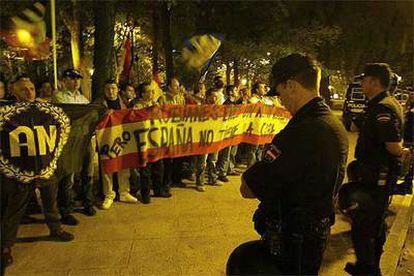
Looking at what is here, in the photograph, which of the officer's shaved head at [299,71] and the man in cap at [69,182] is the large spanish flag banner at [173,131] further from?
the officer's shaved head at [299,71]

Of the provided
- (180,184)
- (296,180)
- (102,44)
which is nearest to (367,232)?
Answer: (296,180)

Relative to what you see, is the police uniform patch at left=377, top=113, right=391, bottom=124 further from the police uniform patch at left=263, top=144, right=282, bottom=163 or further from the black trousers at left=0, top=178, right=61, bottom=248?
the black trousers at left=0, top=178, right=61, bottom=248

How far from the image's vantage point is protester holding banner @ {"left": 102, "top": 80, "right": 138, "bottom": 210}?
627 centimetres

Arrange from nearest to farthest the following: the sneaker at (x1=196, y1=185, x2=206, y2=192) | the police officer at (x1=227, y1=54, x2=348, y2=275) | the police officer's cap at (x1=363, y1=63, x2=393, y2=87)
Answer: the police officer at (x1=227, y1=54, x2=348, y2=275) < the police officer's cap at (x1=363, y1=63, x2=393, y2=87) < the sneaker at (x1=196, y1=185, x2=206, y2=192)

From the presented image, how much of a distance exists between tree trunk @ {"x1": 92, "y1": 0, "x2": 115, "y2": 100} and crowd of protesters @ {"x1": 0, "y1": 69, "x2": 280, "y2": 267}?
1015 millimetres

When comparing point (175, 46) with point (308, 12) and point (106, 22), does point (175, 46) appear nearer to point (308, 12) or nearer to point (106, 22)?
point (308, 12)

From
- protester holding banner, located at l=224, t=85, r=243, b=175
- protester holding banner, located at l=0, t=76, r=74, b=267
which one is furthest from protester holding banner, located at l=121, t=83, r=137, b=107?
protester holding banner, located at l=0, t=76, r=74, b=267

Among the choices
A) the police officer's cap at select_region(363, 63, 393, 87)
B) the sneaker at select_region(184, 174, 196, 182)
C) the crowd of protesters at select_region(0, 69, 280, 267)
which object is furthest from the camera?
the sneaker at select_region(184, 174, 196, 182)

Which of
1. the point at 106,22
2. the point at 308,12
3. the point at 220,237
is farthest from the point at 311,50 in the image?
the point at 220,237

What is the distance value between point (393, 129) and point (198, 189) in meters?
4.21

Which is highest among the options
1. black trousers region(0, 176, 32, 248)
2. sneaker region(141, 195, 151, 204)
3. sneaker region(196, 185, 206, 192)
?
black trousers region(0, 176, 32, 248)

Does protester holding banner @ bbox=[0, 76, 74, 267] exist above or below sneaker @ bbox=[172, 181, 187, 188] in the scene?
above

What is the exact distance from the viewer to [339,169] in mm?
2449

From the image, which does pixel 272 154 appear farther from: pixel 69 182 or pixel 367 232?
pixel 69 182
